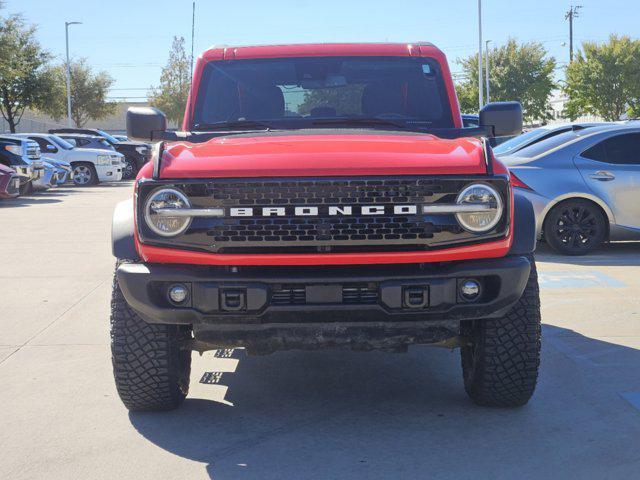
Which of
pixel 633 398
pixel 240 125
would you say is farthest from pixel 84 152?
pixel 633 398

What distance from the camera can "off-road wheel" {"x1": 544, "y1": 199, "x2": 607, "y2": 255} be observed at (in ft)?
36.2

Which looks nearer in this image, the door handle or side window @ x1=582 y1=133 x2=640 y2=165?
the door handle

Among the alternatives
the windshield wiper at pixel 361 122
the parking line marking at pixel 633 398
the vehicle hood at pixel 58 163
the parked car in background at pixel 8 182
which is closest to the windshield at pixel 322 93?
the windshield wiper at pixel 361 122

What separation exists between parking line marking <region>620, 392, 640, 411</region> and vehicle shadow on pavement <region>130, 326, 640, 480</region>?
4cm

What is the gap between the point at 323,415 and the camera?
16.4 ft

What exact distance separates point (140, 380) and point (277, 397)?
874mm

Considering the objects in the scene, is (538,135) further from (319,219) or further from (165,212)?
(165,212)

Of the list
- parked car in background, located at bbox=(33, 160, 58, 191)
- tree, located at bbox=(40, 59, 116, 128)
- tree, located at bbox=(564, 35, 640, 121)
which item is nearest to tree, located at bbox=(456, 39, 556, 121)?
tree, located at bbox=(564, 35, 640, 121)

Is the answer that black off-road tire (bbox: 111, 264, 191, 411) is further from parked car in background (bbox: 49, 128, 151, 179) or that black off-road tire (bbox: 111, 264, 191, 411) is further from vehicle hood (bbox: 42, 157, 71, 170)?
parked car in background (bbox: 49, 128, 151, 179)

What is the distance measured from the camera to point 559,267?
10203 mm

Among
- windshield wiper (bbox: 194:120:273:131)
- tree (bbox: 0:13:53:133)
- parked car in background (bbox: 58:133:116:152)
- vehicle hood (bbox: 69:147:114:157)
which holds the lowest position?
windshield wiper (bbox: 194:120:273:131)

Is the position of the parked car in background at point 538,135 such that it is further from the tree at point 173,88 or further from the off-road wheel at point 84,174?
the tree at point 173,88

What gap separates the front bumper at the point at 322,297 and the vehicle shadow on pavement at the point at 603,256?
636cm

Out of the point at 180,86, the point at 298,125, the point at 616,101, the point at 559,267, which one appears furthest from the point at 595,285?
the point at 180,86
